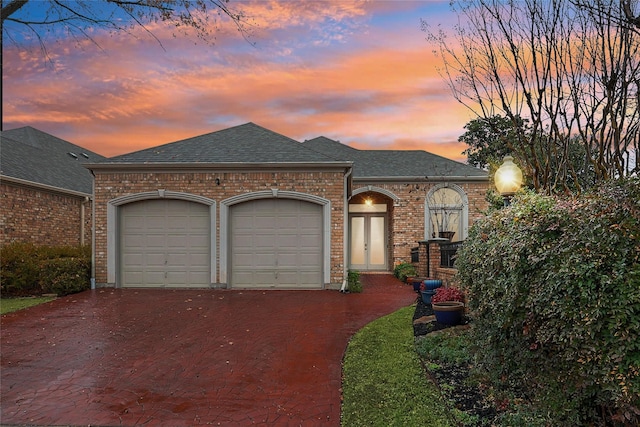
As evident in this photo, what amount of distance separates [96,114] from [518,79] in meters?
9.85

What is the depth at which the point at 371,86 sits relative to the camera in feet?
34.3

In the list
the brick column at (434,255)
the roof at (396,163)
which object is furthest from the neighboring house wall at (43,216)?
the brick column at (434,255)

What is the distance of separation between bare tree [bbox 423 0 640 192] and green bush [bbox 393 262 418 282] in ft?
29.5

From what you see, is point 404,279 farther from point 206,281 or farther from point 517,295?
point 517,295

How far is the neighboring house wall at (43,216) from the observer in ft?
39.2

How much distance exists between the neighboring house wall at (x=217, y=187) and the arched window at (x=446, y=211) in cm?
597

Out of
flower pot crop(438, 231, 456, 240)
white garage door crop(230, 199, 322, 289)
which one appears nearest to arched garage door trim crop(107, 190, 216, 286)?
white garage door crop(230, 199, 322, 289)

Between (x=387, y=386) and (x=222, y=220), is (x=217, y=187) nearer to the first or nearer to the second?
(x=222, y=220)

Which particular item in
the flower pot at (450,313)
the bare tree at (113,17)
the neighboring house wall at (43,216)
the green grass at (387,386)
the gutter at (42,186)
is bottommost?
the green grass at (387,386)

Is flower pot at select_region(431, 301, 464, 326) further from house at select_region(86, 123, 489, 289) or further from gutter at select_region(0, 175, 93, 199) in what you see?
gutter at select_region(0, 175, 93, 199)

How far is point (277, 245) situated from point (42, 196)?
8413 millimetres

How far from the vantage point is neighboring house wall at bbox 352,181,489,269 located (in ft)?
52.4

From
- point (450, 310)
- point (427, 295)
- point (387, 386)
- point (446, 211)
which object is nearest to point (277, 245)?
point (427, 295)

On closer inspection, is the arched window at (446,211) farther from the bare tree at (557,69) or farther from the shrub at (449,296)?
the bare tree at (557,69)
